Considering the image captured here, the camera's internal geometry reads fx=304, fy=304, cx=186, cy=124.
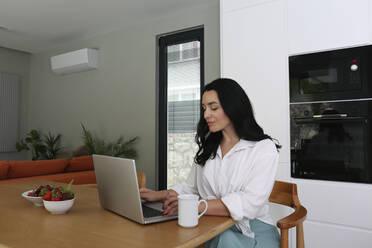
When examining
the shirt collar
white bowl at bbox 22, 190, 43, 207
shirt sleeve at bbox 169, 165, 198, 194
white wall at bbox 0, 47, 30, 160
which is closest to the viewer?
white bowl at bbox 22, 190, 43, 207

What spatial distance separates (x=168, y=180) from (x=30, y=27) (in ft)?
10.1

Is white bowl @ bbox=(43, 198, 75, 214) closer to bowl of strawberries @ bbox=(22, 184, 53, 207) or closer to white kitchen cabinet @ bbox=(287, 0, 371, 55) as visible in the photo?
bowl of strawberries @ bbox=(22, 184, 53, 207)

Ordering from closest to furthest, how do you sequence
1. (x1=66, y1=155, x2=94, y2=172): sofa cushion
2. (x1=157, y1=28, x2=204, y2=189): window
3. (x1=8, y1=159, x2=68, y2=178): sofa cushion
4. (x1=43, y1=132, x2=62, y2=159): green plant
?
(x1=8, y1=159, x2=68, y2=178): sofa cushion, (x1=66, y1=155, x2=94, y2=172): sofa cushion, (x1=157, y1=28, x2=204, y2=189): window, (x1=43, y1=132, x2=62, y2=159): green plant

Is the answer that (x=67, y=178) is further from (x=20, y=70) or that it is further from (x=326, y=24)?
(x=20, y=70)

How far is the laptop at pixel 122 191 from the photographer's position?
0.99m

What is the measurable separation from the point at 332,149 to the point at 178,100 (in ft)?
7.19

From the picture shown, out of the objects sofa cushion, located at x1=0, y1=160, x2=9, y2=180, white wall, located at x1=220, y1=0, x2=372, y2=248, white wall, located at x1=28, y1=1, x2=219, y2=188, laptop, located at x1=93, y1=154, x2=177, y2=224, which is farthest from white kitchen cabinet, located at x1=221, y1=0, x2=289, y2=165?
sofa cushion, located at x1=0, y1=160, x2=9, y2=180

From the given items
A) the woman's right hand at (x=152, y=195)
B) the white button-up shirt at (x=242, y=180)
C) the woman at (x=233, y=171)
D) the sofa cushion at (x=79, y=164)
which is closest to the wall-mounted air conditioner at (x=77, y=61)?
the sofa cushion at (x=79, y=164)

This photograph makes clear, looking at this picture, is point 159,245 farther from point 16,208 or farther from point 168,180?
point 168,180

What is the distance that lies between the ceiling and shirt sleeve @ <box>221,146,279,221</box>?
2.88 m

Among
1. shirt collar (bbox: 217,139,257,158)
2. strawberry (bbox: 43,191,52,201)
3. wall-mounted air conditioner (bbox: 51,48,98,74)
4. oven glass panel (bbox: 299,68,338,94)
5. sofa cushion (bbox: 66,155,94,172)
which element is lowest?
sofa cushion (bbox: 66,155,94,172)

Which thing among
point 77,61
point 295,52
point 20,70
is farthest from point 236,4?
point 20,70

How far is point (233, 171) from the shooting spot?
4.54 feet

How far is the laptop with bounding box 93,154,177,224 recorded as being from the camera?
992 millimetres
